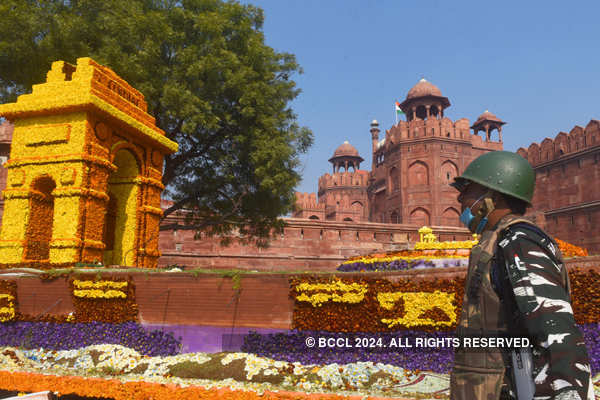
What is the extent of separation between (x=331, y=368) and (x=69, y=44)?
15.6 meters

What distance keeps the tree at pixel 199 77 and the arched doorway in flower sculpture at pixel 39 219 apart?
5849 mm

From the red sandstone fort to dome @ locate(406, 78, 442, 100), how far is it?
0.35 feet

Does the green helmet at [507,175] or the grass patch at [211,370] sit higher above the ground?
the green helmet at [507,175]

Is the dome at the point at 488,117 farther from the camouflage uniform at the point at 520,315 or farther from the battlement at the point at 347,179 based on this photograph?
the camouflage uniform at the point at 520,315

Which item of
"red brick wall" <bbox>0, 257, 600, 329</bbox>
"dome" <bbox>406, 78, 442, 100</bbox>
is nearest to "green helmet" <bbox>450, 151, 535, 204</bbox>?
"red brick wall" <bbox>0, 257, 600, 329</bbox>

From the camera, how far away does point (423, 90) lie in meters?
41.8

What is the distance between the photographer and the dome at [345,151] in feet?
181

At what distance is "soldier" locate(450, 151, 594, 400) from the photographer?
5.78ft

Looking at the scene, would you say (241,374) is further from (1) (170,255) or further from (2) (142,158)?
(1) (170,255)

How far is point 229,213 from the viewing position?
57.7 feet

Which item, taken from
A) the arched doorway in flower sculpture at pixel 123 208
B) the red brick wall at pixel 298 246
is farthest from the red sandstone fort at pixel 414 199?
the arched doorway in flower sculpture at pixel 123 208

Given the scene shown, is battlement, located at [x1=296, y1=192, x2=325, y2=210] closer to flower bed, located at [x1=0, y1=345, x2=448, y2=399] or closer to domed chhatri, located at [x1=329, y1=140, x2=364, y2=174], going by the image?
domed chhatri, located at [x1=329, y1=140, x2=364, y2=174]

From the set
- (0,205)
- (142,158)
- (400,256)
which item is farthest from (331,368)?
(0,205)

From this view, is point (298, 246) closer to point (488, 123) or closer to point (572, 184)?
point (572, 184)
